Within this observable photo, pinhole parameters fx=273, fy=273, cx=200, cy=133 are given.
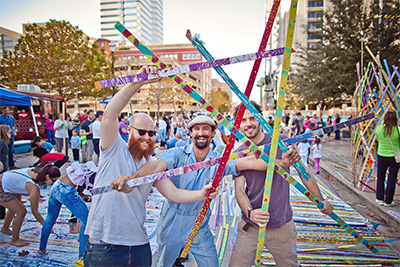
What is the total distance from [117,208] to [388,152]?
5.64 metres

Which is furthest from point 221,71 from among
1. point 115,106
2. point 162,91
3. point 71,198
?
point 162,91

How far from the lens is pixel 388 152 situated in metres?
5.55

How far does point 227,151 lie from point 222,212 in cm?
364

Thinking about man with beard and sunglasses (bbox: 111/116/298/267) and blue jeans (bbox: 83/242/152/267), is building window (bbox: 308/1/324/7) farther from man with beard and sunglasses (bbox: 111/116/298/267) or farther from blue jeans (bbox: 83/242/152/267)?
blue jeans (bbox: 83/242/152/267)

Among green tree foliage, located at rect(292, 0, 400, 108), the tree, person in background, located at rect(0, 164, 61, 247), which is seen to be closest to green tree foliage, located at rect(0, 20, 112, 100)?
the tree

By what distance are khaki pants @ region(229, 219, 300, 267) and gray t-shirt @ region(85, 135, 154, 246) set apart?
0.98m

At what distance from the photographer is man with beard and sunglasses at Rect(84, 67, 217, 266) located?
2.09 meters

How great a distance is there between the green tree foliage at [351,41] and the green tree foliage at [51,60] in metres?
17.0

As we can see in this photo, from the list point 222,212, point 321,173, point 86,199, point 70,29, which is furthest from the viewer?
point 70,29

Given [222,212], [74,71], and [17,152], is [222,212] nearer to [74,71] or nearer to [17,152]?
[17,152]

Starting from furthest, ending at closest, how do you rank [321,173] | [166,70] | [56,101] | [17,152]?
1. [56,101]
2. [17,152]
3. [321,173]
4. [166,70]

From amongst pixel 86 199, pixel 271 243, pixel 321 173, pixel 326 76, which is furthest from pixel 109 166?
pixel 326 76

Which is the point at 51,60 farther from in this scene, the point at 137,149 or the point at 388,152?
the point at 388,152

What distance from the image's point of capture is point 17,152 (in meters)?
12.9
